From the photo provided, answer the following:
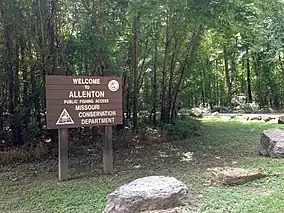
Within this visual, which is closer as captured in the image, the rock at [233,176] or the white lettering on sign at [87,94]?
the rock at [233,176]

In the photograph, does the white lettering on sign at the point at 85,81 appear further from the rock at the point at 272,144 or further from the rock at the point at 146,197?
the rock at the point at 272,144

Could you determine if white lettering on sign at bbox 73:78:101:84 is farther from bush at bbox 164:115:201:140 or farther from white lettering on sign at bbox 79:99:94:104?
bush at bbox 164:115:201:140

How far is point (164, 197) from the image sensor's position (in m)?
2.81

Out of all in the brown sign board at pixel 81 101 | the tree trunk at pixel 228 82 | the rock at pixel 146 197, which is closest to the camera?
the rock at pixel 146 197

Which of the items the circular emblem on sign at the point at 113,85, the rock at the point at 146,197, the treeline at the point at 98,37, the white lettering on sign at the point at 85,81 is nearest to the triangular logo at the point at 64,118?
the white lettering on sign at the point at 85,81

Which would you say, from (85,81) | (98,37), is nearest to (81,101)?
(85,81)

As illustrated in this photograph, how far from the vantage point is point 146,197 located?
2.78 meters

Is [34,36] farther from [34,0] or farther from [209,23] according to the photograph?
[209,23]

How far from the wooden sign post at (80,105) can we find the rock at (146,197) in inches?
66.5

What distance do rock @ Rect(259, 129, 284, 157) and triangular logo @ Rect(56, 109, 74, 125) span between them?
3245 mm

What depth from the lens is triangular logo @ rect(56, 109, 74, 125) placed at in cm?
430

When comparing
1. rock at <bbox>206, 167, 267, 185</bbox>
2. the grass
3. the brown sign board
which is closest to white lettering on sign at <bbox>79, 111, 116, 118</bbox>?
the brown sign board

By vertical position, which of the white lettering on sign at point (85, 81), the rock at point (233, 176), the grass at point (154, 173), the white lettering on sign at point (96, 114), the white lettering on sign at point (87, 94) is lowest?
the grass at point (154, 173)

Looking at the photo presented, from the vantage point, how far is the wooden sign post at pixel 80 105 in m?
4.29
